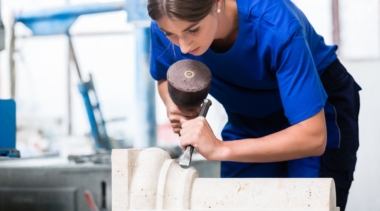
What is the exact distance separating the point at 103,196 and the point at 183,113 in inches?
34.4

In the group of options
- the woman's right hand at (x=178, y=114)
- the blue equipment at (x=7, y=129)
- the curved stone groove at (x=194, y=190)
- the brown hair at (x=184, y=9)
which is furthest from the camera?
the blue equipment at (x=7, y=129)

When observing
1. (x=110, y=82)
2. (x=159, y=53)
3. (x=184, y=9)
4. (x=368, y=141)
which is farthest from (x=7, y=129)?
(x=110, y=82)

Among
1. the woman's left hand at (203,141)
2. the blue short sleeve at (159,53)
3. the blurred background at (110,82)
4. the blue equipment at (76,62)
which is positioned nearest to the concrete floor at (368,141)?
the blurred background at (110,82)

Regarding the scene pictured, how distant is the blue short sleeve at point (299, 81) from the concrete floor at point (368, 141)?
166 centimetres

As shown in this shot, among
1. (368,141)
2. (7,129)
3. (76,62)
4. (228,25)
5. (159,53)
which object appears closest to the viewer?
(228,25)

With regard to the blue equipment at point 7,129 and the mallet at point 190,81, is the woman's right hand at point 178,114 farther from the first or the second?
the blue equipment at point 7,129

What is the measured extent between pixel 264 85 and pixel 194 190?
0.41 metres

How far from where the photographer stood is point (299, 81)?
1.10m

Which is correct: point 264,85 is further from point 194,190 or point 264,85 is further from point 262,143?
point 194,190

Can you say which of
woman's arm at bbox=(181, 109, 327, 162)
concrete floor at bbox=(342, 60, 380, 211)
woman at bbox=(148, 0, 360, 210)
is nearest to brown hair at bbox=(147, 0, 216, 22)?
woman at bbox=(148, 0, 360, 210)

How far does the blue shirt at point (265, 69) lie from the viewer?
111cm

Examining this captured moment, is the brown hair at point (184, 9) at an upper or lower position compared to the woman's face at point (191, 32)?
upper

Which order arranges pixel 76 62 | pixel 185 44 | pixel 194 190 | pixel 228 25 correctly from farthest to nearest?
pixel 76 62 → pixel 228 25 → pixel 185 44 → pixel 194 190

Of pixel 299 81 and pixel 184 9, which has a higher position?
pixel 184 9
